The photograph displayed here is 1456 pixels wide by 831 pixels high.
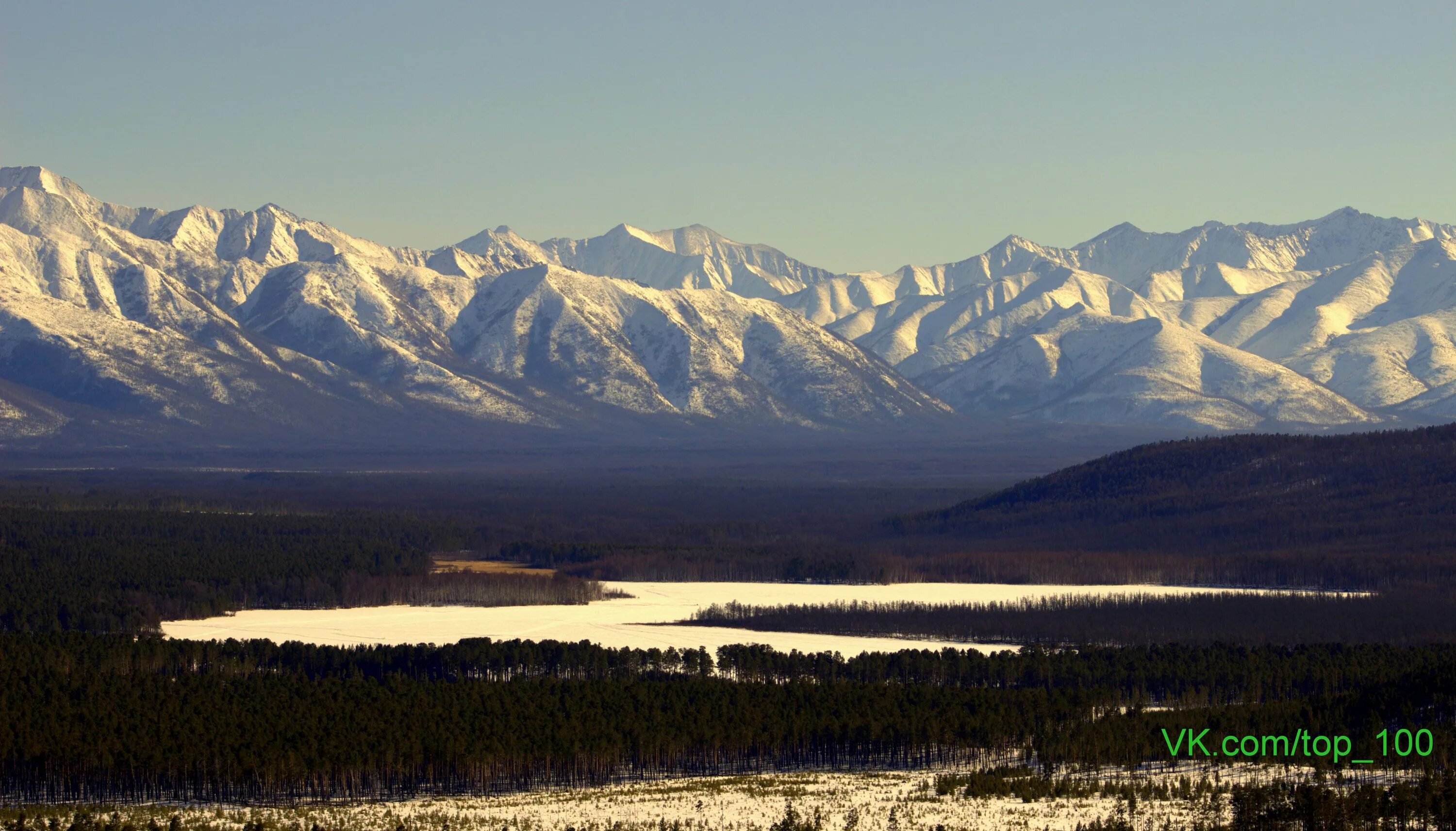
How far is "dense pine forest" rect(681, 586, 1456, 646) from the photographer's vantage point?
166 metres

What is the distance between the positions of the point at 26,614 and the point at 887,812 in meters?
102

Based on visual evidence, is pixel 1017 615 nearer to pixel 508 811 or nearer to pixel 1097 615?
pixel 1097 615

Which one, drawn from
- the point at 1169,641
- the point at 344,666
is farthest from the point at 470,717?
the point at 1169,641

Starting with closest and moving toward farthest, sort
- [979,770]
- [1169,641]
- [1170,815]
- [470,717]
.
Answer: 1. [1170,815]
2. [979,770]
3. [470,717]
4. [1169,641]

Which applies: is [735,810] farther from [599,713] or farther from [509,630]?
[509,630]

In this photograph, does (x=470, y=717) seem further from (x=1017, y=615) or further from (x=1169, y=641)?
(x=1017, y=615)

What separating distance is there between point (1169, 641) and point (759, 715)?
2133 inches

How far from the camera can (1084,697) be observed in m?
125

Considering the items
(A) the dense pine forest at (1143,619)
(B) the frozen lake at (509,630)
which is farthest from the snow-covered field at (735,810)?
(A) the dense pine forest at (1143,619)

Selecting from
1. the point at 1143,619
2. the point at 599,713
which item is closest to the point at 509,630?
the point at 1143,619

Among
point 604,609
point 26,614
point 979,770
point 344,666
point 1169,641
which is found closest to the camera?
point 979,770

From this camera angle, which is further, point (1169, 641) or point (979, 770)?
point (1169, 641)

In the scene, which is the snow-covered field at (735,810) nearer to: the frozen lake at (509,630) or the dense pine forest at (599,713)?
the dense pine forest at (599,713)

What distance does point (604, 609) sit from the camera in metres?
198
